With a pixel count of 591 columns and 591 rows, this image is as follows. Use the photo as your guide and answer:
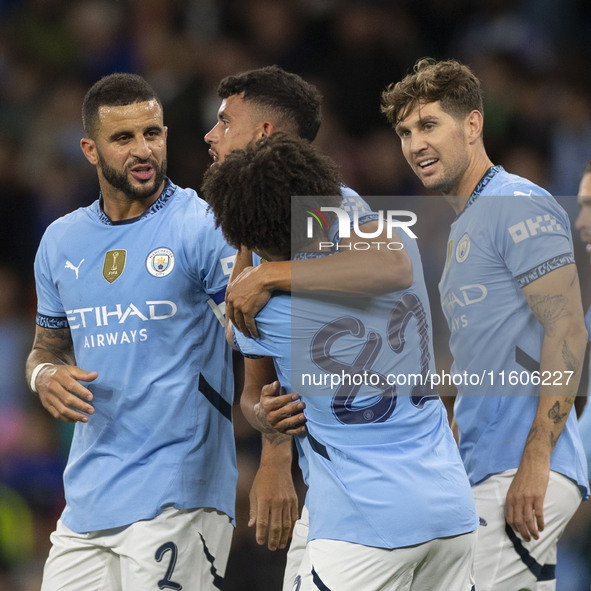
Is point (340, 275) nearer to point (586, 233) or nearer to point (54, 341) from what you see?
point (54, 341)

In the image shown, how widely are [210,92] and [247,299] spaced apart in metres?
3.79

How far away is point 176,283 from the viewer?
3275mm

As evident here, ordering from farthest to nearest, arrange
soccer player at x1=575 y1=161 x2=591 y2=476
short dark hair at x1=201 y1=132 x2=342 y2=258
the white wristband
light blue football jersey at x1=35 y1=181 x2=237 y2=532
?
soccer player at x1=575 y1=161 x2=591 y2=476, the white wristband, light blue football jersey at x1=35 y1=181 x2=237 y2=532, short dark hair at x1=201 y1=132 x2=342 y2=258

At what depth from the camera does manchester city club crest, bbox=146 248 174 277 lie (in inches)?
130

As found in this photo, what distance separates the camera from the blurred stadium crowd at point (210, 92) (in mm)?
5527

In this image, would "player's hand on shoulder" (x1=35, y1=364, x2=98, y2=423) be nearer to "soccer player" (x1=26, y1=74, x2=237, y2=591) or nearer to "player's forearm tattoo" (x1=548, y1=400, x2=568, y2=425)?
"soccer player" (x1=26, y1=74, x2=237, y2=591)

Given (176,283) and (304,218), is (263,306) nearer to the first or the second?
(304,218)

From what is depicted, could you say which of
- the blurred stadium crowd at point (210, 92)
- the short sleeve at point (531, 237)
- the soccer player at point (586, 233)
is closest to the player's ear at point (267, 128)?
the short sleeve at point (531, 237)

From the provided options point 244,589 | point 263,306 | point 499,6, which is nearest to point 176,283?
point 263,306

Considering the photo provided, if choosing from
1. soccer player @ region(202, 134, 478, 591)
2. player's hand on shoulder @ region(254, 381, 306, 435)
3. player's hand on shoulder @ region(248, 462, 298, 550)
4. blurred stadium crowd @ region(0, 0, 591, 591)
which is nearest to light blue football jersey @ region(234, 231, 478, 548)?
soccer player @ region(202, 134, 478, 591)

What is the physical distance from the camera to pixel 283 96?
11.6 feet

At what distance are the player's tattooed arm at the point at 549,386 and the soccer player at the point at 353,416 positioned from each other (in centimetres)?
63

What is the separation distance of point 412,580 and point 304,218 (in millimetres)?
1016

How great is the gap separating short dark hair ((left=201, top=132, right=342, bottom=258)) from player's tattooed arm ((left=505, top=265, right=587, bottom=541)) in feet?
3.28
